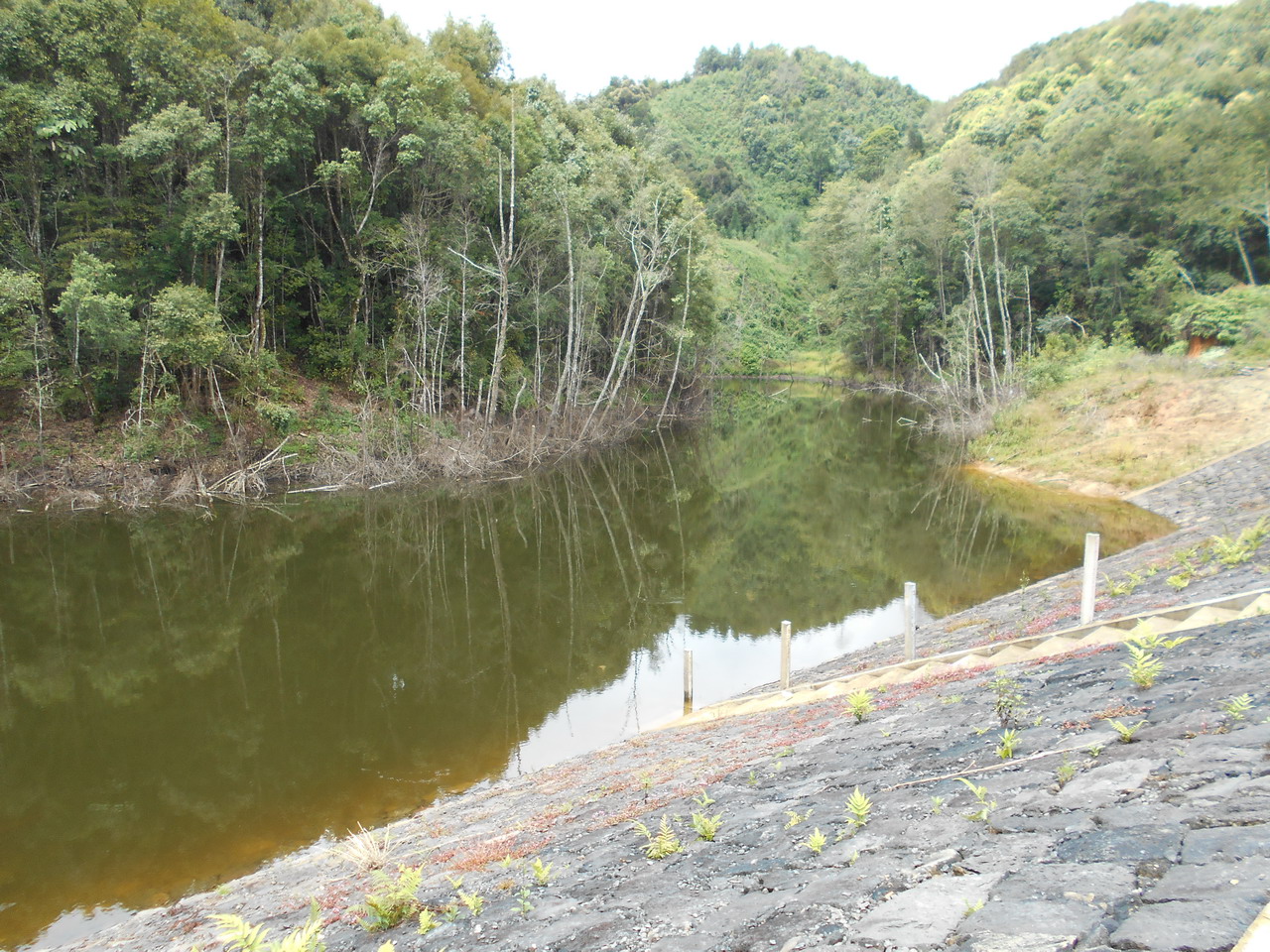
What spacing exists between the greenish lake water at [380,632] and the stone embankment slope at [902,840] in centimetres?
156

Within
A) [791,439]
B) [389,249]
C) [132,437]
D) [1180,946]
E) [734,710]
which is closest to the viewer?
[1180,946]

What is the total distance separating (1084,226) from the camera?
117 ft

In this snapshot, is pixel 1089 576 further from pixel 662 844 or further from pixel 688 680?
pixel 662 844

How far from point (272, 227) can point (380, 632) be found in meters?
19.7

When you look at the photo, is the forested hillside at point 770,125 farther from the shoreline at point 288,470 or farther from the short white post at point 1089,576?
the short white post at point 1089,576

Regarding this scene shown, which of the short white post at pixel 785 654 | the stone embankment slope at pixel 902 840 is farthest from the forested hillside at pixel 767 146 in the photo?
the stone embankment slope at pixel 902 840

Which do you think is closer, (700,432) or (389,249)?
(389,249)

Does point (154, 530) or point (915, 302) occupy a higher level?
point (915, 302)

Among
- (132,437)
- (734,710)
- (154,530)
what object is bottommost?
(734,710)

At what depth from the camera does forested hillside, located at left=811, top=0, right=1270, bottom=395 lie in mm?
30719

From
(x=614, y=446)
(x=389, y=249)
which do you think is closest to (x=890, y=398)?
(x=614, y=446)

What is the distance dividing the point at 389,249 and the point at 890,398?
33771 mm

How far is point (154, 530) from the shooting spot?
18.3m

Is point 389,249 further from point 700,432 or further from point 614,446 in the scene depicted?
point 700,432
